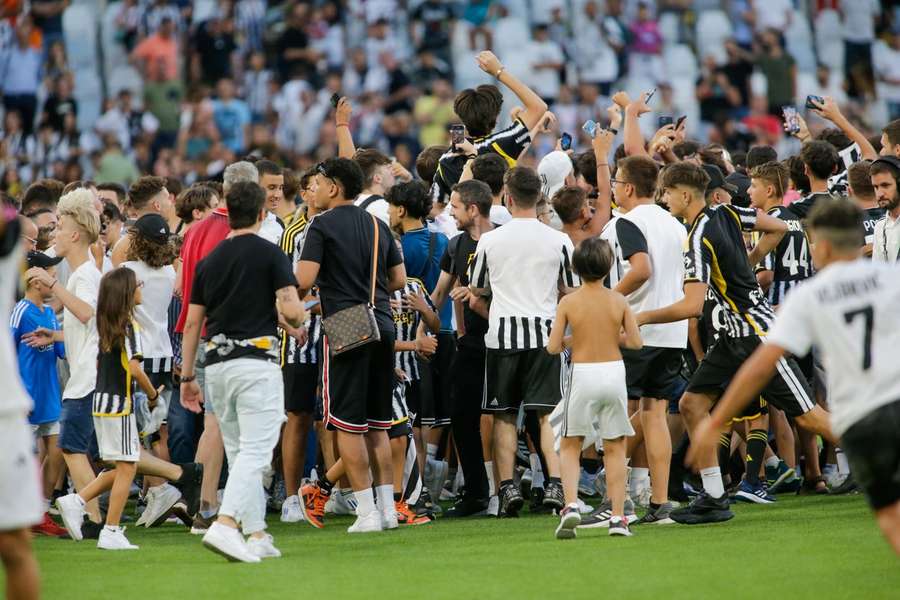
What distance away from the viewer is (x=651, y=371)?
8.92 m

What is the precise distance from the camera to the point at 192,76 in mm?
21766

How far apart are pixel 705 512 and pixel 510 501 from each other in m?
1.46

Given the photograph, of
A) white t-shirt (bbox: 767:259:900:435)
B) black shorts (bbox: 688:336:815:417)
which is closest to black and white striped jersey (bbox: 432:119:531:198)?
black shorts (bbox: 688:336:815:417)

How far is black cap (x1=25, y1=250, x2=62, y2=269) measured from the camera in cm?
931

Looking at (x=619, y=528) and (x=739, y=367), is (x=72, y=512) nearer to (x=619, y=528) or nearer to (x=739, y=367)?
(x=619, y=528)

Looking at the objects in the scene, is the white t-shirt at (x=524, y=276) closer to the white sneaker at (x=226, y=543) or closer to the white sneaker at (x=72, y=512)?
the white sneaker at (x=226, y=543)

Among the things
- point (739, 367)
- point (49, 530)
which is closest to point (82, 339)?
point (49, 530)

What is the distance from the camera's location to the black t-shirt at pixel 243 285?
7.66m

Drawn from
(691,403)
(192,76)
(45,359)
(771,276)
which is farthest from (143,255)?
(192,76)

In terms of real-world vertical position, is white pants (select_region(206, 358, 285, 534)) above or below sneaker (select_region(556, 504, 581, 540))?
above

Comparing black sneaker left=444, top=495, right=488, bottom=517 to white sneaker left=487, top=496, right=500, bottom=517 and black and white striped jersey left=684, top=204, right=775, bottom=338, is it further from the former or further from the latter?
black and white striped jersey left=684, top=204, right=775, bottom=338

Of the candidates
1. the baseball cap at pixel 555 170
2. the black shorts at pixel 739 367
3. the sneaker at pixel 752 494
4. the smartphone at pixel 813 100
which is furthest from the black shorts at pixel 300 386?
the smartphone at pixel 813 100

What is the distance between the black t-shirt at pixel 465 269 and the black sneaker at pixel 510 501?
103 cm

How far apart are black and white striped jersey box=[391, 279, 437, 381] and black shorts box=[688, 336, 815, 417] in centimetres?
197
